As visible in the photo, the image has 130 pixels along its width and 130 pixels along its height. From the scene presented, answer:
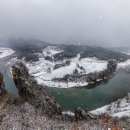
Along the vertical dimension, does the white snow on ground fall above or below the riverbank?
below

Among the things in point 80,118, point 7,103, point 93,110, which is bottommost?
point 93,110

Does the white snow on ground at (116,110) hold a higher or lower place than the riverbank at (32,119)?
lower

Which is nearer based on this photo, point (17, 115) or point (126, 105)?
point (17, 115)

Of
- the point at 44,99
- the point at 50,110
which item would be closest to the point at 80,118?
the point at 50,110

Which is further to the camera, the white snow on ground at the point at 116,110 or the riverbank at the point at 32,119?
the white snow on ground at the point at 116,110

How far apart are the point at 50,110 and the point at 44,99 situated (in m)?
17.2

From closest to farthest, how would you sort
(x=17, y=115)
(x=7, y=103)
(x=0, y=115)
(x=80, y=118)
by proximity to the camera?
(x=0, y=115) < (x=17, y=115) < (x=7, y=103) < (x=80, y=118)

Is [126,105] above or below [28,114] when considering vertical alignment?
below

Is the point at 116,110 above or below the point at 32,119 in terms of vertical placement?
below

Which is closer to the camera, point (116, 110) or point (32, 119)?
point (32, 119)

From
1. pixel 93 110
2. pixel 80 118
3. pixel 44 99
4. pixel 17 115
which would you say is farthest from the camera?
pixel 93 110

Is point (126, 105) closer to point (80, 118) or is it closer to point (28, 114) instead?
point (80, 118)

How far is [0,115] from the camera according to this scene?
109062mm

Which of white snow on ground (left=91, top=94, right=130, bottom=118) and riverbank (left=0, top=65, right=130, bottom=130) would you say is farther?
white snow on ground (left=91, top=94, right=130, bottom=118)
